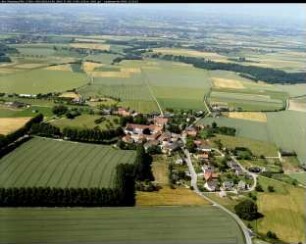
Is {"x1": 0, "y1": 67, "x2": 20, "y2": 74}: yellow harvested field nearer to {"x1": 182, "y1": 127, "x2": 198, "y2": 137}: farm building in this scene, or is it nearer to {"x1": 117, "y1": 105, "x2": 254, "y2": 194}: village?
{"x1": 117, "y1": 105, "x2": 254, "y2": 194}: village

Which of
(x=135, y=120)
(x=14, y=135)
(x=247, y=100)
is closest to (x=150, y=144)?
(x=135, y=120)

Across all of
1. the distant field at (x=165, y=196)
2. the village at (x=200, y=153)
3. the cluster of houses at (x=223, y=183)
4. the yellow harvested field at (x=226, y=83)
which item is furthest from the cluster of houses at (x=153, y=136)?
the yellow harvested field at (x=226, y=83)

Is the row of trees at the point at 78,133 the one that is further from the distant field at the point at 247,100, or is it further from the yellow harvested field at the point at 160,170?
the distant field at the point at 247,100

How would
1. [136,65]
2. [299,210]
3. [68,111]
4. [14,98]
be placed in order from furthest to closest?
[136,65] < [68,111] < [14,98] < [299,210]

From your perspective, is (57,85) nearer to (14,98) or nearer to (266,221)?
(14,98)

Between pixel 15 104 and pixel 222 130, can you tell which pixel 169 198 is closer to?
pixel 222 130

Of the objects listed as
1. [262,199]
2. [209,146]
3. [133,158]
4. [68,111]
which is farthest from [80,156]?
[262,199]
